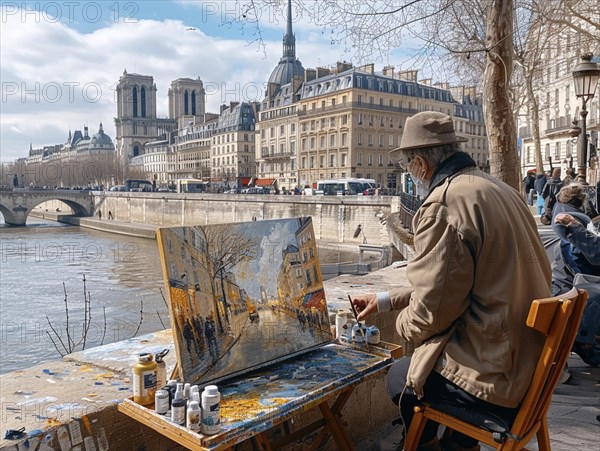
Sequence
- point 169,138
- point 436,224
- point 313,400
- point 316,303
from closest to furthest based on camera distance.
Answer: point 436,224, point 313,400, point 316,303, point 169,138

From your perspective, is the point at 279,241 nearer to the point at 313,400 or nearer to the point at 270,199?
the point at 313,400

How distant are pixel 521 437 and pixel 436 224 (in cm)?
82

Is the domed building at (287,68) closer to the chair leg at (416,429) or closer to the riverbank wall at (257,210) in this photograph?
the riverbank wall at (257,210)

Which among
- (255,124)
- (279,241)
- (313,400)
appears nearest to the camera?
(313,400)

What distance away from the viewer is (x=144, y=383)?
79.5 inches

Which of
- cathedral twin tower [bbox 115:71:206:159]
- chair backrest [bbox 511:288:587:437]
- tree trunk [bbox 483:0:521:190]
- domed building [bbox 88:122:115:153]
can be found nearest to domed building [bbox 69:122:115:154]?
domed building [bbox 88:122:115:153]

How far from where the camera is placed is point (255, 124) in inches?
2899

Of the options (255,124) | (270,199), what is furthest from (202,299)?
(255,124)

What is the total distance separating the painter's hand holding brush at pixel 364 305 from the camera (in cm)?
261

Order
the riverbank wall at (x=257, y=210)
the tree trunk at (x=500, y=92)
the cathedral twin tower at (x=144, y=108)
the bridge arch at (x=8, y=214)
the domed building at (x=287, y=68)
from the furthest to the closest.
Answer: the cathedral twin tower at (x=144, y=108) < the domed building at (x=287, y=68) < the bridge arch at (x=8, y=214) < the riverbank wall at (x=257, y=210) < the tree trunk at (x=500, y=92)

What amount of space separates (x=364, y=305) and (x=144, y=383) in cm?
109

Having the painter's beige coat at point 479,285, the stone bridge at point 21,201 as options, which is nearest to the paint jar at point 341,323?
the painter's beige coat at point 479,285

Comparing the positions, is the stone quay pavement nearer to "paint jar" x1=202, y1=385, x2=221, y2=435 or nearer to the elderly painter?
"paint jar" x1=202, y1=385, x2=221, y2=435

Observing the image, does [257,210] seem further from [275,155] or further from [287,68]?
[287,68]
